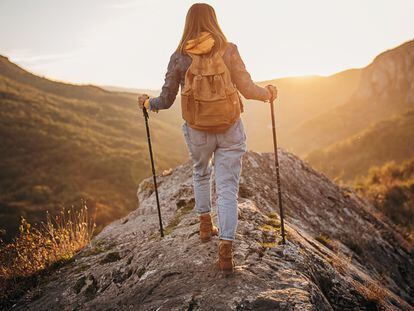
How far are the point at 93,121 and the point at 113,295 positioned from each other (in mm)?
48254

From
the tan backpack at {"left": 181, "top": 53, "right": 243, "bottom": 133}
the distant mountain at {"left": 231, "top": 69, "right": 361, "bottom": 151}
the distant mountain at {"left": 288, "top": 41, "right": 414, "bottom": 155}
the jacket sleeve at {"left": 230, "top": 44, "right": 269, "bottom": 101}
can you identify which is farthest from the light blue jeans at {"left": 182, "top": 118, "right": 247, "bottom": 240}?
the distant mountain at {"left": 231, "top": 69, "right": 361, "bottom": 151}

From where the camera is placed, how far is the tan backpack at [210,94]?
128 inches

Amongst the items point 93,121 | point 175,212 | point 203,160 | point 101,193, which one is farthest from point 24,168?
point 203,160

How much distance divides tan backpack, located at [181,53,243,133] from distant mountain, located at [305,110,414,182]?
61.5ft

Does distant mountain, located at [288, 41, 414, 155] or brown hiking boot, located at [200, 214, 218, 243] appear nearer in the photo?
brown hiking boot, located at [200, 214, 218, 243]

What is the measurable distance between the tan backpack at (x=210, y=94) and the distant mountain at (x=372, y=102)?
42.9 metres

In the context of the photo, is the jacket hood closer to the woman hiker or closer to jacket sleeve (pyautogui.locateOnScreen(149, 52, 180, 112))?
the woman hiker

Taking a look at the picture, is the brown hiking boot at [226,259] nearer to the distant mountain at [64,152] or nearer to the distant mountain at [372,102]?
the distant mountain at [64,152]

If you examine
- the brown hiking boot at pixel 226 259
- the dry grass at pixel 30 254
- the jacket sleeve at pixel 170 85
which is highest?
the jacket sleeve at pixel 170 85

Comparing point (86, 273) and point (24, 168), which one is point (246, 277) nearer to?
point (86, 273)

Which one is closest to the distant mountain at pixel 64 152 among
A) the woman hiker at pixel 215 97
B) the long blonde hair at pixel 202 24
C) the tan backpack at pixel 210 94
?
the woman hiker at pixel 215 97

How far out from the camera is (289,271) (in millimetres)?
3461

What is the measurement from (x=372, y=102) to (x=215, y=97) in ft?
172

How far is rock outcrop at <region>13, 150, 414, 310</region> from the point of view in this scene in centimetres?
321
